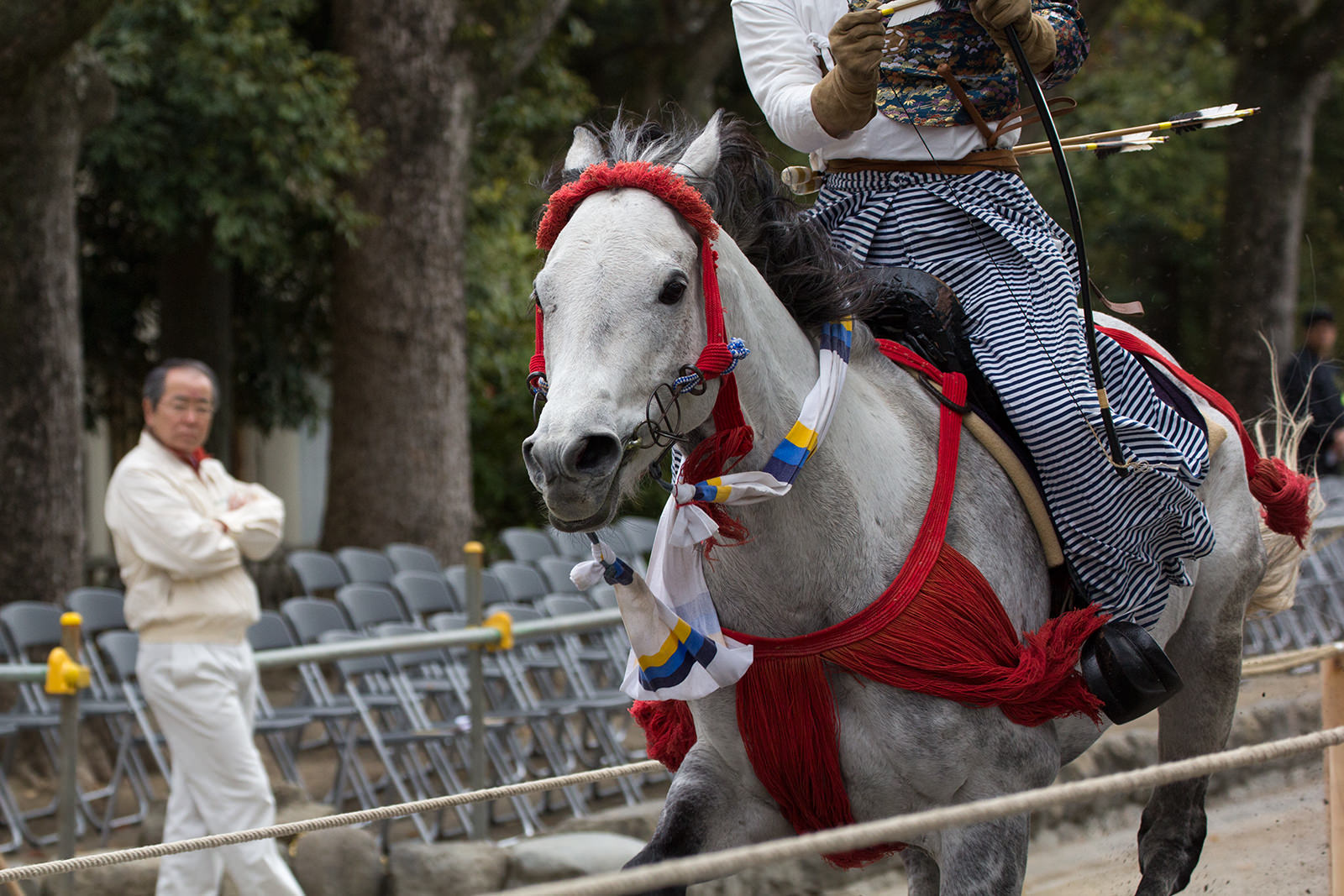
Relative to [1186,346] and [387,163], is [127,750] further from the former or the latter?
[1186,346]

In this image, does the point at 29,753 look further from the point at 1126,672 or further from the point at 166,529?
the point at 1126,672

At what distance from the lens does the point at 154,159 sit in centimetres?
1032

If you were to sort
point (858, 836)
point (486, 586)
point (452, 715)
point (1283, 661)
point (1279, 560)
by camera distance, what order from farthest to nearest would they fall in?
point (486, 586)
point (452, 715)
point (1283, 661)
point (1279, 560)
point (858, 836)

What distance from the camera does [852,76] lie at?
2.67 metres

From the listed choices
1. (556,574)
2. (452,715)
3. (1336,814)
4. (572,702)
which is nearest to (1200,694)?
(1336,814)

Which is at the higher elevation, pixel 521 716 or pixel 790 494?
pixel 790 494

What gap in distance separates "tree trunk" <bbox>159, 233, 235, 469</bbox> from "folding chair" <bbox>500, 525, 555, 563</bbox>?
3.15 m

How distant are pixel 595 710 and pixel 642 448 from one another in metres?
5.36

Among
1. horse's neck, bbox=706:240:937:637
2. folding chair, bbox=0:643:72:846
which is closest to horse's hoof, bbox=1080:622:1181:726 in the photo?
horse's neck, bbox=706:240:937:637

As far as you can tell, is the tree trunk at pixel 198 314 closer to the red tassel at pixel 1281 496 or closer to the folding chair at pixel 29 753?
the folding chair at pixel 29 753

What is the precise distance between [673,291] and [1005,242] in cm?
110

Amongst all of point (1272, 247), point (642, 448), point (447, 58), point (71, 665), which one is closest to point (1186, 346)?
point (1272, 247)

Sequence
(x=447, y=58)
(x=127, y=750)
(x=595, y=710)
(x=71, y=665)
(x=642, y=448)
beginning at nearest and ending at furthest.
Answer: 1. (x=642, y=448)
2. (x=71, y=665)
3. (x=127, y=750)
4. (x=595, y=710)
5. (x=447, y=58)

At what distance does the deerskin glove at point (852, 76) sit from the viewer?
2643 mm
